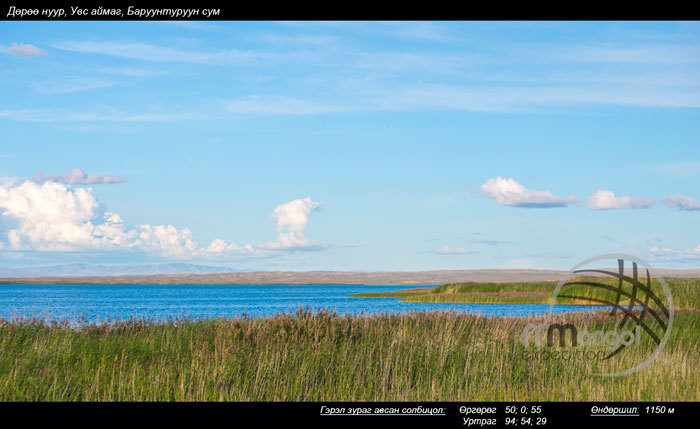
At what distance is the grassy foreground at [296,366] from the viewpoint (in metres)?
10.4

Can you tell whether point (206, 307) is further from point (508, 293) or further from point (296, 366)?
point (296, 366)

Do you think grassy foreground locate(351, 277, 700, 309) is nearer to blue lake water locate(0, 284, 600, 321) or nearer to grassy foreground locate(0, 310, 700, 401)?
blue lake water locate(0, 284, 600, 321)

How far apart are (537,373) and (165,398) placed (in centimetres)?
741

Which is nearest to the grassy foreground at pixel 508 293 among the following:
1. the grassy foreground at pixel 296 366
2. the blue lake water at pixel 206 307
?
the blue lake water at pixel 206 307

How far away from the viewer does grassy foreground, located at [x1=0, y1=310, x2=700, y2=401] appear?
10445 mm

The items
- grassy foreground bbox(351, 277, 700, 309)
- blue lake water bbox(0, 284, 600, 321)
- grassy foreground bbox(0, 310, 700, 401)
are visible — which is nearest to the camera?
grassy foreground bbox(0, 310, 700, 401)

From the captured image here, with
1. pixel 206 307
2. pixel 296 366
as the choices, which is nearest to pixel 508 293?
pixel 206 307

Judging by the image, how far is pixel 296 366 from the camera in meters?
11.8

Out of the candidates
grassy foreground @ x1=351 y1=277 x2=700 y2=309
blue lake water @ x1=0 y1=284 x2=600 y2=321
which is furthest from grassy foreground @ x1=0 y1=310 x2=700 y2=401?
grassy foreground @ x1=351 y1=277 x2=700 y2=309

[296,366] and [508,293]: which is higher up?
[508,293]

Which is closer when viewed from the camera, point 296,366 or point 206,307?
point 296,366
